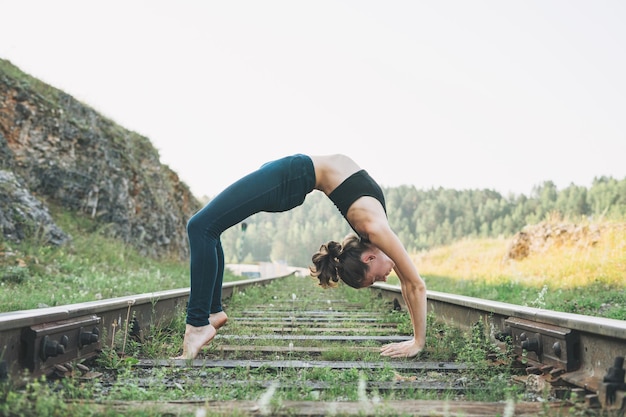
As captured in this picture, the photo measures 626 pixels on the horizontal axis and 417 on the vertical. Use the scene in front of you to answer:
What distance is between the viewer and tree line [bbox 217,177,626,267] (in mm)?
105875

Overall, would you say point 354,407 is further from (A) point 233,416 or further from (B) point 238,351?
(B) point 238,351

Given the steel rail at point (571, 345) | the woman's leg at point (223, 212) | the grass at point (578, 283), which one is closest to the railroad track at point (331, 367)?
the steel rail at point (571, 345)

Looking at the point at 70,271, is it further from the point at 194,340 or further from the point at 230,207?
the point at 230,207

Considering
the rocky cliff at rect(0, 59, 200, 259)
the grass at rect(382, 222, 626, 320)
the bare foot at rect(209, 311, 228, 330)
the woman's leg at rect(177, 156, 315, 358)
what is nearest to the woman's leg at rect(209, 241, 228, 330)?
the bare foot at rect(209, 311, 228, 330)

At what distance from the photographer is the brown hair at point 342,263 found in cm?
340

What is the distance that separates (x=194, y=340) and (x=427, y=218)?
13223 cm

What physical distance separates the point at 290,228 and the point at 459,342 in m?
149

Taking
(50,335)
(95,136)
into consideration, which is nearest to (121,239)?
(95,136)

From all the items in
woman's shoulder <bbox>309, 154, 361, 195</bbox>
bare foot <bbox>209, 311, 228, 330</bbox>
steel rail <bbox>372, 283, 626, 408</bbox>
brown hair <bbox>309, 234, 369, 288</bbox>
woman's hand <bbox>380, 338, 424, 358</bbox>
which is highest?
woman's shoulder <bbox>309, 154, 361, 195</bbox>

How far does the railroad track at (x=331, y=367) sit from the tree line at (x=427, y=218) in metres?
97.2

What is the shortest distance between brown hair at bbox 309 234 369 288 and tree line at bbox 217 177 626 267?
318 feet

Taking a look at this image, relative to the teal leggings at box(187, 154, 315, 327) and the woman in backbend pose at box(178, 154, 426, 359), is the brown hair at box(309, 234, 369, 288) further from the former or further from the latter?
the teal leggings at box(187, 154, 315, 327)

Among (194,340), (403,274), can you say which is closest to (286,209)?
(403,274)

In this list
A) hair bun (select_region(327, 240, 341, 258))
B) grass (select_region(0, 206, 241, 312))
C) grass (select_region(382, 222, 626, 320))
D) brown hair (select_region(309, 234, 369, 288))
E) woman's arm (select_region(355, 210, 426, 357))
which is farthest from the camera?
grass (select_region(382, 222, 626, 320))
